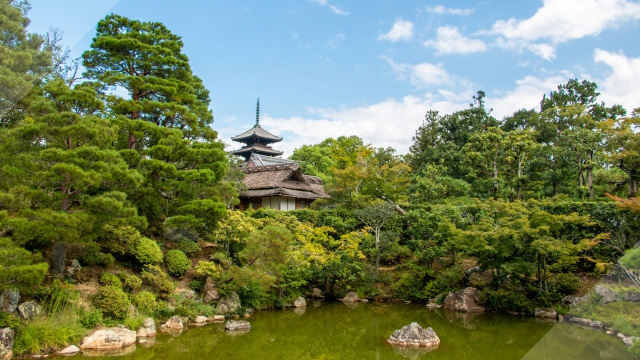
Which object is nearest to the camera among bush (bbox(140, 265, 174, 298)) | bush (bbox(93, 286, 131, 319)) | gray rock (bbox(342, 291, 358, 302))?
bush (bbox(93, 286, 131, 319))

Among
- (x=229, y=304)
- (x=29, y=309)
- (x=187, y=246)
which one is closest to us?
(x=29, y=309)

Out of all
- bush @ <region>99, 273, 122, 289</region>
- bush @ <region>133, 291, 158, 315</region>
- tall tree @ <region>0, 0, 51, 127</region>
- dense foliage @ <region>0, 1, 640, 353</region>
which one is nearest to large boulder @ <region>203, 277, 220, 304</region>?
dense foliage @ <region>0, 1, 640, 353</region>

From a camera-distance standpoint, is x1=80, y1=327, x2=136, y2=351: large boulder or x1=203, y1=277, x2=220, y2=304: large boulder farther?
x1=203, y1=277, x2=220, y2=304: large boulder

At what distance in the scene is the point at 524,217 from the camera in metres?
11.9

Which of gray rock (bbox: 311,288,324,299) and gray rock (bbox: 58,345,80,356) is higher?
gray rock (bbox: 58,345,80,356)

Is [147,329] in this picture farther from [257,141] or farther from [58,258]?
[257,141]

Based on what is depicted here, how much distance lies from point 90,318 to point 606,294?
12.0 metres

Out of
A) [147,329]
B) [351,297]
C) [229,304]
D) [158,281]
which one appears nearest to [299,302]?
[351,297]

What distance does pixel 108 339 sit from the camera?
8438mm

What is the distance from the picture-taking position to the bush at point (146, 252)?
1081cm

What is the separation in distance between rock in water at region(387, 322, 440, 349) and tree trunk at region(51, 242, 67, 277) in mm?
7376

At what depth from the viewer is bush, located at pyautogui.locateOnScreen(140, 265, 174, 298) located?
10562 millimetres

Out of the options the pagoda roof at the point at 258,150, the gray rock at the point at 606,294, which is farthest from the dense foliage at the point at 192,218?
the pagoda roof at the point at 258,150

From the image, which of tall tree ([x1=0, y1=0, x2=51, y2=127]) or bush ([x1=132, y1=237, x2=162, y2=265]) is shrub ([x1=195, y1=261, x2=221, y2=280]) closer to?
bush ([x1=132, y1=237, x2=162, y2=265])
